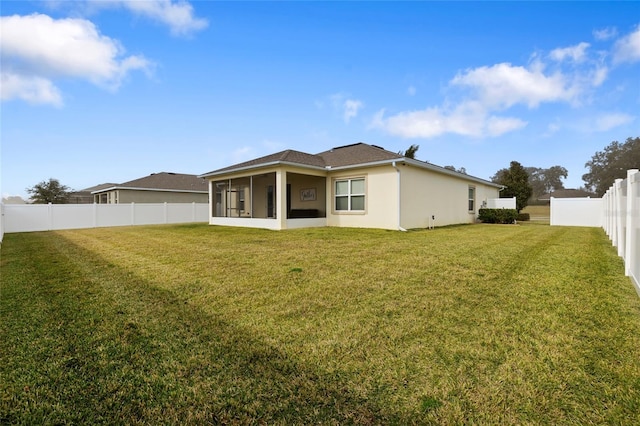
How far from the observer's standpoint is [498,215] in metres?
17.4

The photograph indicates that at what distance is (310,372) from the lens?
221cm

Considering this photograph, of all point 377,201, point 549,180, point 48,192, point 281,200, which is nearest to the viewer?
point 377,201

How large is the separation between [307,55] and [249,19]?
300 centimetres

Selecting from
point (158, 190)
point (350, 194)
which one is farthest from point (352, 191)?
point (158, 190)

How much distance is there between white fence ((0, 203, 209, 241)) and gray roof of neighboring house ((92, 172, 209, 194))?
9.90 feet

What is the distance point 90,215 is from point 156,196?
19.9 feet

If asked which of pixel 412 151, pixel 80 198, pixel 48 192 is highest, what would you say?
pixel 412 151

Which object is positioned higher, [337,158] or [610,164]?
[610,164]

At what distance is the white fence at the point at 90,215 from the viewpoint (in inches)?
606

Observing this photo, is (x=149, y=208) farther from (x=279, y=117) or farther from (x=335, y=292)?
(x=335, y=292)

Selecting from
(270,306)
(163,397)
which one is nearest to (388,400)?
(163,397)

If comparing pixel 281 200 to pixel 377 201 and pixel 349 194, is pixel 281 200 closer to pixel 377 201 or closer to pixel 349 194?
pixel 349 194

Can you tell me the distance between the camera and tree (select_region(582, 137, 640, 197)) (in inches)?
1935

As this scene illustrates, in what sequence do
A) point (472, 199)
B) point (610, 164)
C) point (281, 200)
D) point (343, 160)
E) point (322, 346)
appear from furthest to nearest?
point (610, 164)
point (472, 199)
point (343, 160)
point (281, 200)
point (322, 346)
